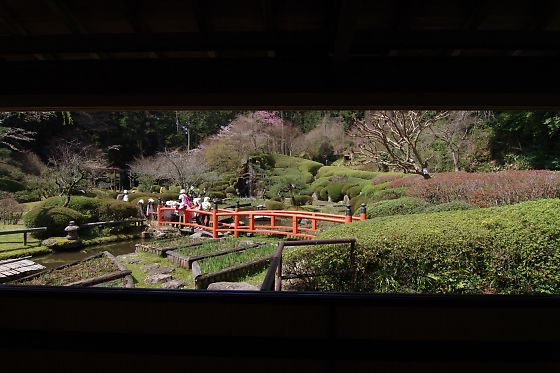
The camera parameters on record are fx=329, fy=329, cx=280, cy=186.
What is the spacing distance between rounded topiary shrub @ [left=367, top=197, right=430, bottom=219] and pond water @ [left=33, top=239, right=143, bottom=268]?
6.67 meters

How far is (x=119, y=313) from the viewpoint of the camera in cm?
184

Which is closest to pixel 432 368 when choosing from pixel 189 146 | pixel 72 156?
pixel 72 156

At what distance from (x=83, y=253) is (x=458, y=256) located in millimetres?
8790

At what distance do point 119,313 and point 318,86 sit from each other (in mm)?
1658

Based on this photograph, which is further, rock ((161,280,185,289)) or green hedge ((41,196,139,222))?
green hedge ((41,196,139,222))

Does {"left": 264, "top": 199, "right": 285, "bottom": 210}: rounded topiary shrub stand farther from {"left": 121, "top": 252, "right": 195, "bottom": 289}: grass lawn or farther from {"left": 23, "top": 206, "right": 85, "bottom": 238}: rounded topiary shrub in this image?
{"left": 23, "top": 206, "right": 85, "bottom": 238}: rounded topiary shrub

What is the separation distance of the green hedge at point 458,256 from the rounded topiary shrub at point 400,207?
3.00 meters

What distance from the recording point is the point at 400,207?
8039 mm

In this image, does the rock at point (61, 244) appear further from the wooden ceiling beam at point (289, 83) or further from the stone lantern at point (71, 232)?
the wooden ceiling beam at point (289, 83)

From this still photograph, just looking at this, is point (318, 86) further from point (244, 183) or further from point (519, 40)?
point (244, 183)

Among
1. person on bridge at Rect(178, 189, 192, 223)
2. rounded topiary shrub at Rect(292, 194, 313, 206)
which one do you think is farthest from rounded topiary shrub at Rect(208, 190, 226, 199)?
person on bridge at Rect(178, 189, 192, 223)

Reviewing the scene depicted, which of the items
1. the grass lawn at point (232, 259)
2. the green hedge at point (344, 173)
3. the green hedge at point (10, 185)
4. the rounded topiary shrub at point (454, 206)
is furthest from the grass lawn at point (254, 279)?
the green hedge at point (10, 185)

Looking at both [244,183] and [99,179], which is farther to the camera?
[244,183]

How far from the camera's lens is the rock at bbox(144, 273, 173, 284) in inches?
239
